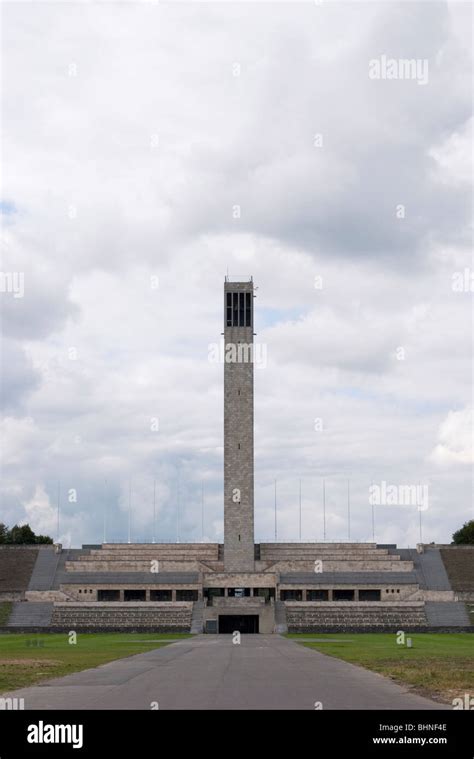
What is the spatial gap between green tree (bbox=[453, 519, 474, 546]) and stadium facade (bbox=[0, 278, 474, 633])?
→ 24.0m

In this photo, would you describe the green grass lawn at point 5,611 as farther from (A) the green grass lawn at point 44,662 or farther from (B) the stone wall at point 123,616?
(A) the green grass lawn at point 44,662

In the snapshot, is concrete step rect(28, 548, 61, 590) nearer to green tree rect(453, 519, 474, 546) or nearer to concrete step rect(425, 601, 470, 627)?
concrete step rect(425, 601, 470, 627)

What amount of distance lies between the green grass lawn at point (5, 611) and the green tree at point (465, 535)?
71640 millimetres

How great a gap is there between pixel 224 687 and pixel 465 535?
121 meters

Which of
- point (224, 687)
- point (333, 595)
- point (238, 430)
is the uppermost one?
point (238, 430)

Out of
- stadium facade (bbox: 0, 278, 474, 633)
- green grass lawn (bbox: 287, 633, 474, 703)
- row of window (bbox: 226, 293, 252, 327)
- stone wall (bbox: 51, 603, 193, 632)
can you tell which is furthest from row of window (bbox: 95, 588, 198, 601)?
green grass lawn (bbox: 287, 633, 474, 703)

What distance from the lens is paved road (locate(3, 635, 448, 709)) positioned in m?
21.6

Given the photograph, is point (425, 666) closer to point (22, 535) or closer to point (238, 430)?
point (238, 430)

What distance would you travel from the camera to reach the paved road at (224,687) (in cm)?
2165

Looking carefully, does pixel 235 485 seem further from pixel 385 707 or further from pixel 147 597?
pixel 385 707

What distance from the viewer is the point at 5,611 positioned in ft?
300

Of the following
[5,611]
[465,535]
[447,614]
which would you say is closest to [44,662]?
[5,611]

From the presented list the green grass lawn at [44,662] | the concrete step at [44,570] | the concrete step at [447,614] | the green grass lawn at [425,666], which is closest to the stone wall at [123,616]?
the concrete step at [44,570]
